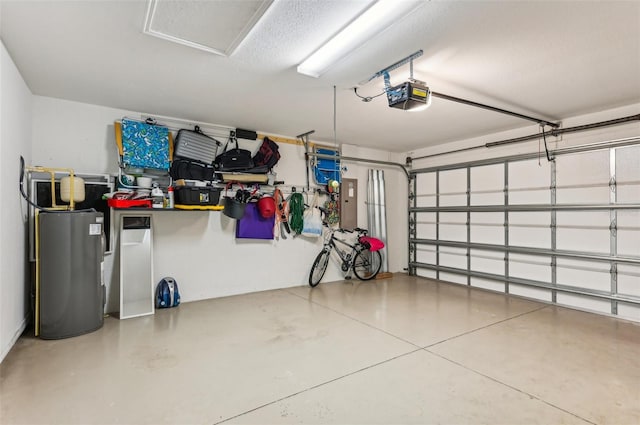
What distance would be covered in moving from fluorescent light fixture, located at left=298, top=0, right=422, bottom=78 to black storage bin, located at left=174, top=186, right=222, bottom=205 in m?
2.10

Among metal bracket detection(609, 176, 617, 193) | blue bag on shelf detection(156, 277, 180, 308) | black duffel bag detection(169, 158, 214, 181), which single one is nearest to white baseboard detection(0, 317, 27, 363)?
blue bag on shelf detection(156, 277, 180, 308)

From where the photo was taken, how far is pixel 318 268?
18.8ft

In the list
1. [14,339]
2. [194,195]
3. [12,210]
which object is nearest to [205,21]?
[194,195]

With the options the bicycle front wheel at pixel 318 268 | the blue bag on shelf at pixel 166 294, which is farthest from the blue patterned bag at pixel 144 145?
the bicycle front wheel at pixel 318 268

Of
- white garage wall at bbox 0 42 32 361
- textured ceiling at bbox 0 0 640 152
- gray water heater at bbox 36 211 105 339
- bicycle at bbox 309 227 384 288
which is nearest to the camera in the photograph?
textured ceiling at bbox 0 0 640 152

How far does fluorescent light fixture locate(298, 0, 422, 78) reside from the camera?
77.5 inches

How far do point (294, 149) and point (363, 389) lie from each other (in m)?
4.12

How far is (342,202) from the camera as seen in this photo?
6102 mm

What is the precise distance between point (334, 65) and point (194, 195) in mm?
2413

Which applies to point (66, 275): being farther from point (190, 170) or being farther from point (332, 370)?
point (332, 370)

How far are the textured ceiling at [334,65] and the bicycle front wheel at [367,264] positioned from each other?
9.19ft

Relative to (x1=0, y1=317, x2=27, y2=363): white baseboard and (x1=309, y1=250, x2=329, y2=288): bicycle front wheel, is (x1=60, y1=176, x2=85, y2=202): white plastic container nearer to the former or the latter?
(x1=0, y1=317, x2=27, y2=363): white baseboard

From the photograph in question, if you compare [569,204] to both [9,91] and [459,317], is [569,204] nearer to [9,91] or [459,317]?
[459,317]

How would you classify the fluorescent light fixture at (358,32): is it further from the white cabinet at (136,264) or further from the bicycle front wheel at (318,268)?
the bicycle front wheel at (318,268)
